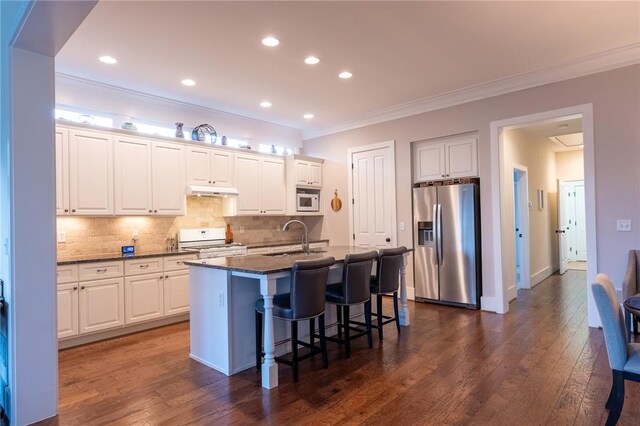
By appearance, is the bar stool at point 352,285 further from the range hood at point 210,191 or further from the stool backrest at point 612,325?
the range hood at point 210,191

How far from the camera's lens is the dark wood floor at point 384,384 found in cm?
237

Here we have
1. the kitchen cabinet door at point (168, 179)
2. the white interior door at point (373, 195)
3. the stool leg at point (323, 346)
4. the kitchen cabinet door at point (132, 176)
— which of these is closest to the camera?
the stool leg at point (323, 346)

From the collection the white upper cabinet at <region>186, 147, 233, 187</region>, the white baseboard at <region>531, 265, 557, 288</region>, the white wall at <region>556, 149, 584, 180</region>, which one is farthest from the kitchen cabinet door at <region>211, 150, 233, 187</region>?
the white wall at <region>556, 149, 584, 180</region>

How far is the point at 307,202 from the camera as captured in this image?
6.54 metres

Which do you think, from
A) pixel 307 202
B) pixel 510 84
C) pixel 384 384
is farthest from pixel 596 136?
pixel 307 202

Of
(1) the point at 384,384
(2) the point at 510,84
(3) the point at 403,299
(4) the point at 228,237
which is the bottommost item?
(1) the point at 384,384

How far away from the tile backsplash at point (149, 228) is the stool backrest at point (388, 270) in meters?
2.91

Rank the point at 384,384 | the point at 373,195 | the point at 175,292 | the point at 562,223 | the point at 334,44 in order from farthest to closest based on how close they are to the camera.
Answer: the point at 562,223 → the point at 373,195 → the point at 175,292 → the point at 334,44 → the point at 384,384

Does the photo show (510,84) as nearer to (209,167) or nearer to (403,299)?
(403,299)

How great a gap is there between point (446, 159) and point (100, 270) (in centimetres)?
452

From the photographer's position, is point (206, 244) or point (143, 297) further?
point (206, 244)

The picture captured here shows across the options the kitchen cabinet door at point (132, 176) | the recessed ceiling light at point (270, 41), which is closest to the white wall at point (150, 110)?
the kitchen cabinet door at point (132, 176)

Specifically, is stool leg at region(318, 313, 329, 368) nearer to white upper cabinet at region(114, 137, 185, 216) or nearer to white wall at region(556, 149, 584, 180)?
white upper cabinet at region(114, 137, 185, 216)

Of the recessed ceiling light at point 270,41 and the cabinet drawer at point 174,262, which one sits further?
the cabinet drawer at point 174,262
